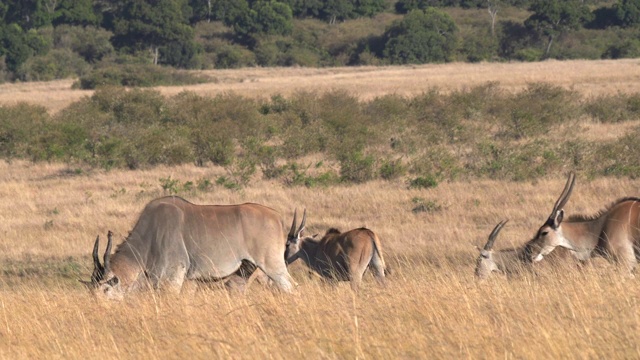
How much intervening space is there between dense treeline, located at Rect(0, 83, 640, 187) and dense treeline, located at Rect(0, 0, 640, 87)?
31472 millimetres

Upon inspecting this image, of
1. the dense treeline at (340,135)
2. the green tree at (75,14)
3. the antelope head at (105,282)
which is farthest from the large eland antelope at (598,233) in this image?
the green tree at (75,14)

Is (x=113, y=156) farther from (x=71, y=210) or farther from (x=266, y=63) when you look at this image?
(x=266, y=63)

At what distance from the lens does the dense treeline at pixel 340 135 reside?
16.2 m

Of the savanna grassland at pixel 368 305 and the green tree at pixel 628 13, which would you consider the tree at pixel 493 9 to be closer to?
the green tree at pixel 628 13

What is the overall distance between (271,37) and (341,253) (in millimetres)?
59660

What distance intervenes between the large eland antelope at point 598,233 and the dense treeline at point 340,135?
21.3 ft

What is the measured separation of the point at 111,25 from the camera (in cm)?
7169

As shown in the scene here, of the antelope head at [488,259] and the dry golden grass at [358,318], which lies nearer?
the dry golden grass at [358,318]

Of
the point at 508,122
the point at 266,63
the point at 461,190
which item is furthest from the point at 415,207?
the point at 266,63

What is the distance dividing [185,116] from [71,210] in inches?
445

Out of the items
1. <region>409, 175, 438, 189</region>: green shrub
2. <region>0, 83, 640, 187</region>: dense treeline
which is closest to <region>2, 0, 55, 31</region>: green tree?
<region>0, 83, 640, 187</region>: dense treeline

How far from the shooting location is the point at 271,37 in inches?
2643

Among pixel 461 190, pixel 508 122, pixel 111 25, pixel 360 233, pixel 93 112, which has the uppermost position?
pixel 360 233

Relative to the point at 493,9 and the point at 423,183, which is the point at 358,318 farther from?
the point at 493,9
